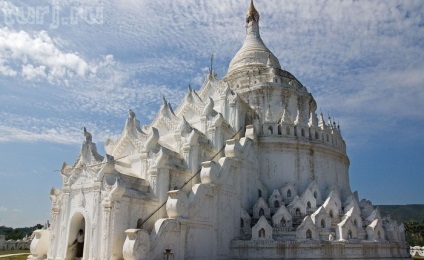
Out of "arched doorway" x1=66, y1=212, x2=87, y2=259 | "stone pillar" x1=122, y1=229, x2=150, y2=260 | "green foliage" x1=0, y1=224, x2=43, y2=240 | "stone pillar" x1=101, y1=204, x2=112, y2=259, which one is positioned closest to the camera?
"stone pillar" x1=122, y1=229, x2=150, y2=260

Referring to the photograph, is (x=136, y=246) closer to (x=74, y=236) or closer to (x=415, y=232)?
(x=74, y=236)

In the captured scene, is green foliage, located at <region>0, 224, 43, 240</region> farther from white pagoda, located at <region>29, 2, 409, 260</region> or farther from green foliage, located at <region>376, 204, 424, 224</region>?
green foliage, located at <region>376, 204, 424, 224</region>

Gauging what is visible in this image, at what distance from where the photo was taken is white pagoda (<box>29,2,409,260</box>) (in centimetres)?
1845

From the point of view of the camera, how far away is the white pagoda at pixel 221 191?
18.5 metres

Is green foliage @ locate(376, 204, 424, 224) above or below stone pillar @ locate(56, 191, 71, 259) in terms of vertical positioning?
above

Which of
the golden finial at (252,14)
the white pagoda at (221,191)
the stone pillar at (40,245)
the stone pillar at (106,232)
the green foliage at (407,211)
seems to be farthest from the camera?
the green foliage at (407,211)

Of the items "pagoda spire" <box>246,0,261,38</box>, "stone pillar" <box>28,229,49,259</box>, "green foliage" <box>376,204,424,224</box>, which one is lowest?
"stone pillar" <box>28,229,49,259</box>

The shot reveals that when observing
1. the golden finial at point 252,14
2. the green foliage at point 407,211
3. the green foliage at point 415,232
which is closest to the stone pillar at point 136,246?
the golden finial at point 252,14

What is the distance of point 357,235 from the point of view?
23.4 metres

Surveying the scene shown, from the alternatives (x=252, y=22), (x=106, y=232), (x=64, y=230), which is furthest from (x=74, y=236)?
(x=252, y=22)

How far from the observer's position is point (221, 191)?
71.2 ft

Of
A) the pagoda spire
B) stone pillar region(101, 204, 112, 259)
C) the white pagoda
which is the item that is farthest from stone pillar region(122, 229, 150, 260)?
the pagoda spire

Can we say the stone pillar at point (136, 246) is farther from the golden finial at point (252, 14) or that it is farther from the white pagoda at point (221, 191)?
the golden finial at point (252, 14)

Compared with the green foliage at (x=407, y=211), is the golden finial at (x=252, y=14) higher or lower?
higher
